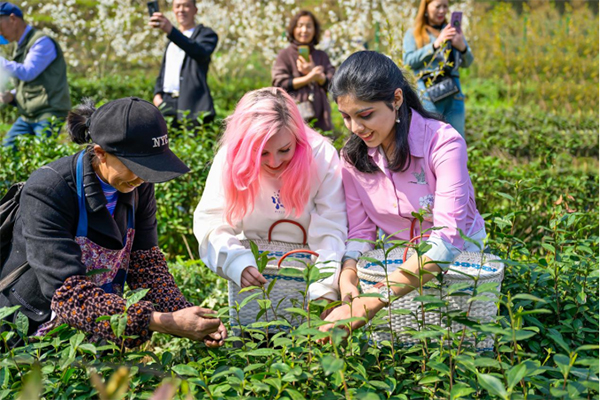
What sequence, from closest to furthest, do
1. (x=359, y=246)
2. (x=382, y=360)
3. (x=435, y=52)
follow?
(x=382, y=360) → (x=359, y=246) → (x=435, y=52)

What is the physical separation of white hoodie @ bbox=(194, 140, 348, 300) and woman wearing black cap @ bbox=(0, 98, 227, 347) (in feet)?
1.61

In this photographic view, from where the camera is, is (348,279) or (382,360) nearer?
(382,360)

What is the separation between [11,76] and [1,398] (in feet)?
13.4

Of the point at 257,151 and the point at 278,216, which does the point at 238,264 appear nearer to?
the point at 278,216

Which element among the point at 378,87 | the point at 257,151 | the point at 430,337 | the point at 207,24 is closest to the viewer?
the point at 430,337

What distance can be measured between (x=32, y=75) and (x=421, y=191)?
363cm

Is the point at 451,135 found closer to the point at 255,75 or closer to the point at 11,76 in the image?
the point at 11,76

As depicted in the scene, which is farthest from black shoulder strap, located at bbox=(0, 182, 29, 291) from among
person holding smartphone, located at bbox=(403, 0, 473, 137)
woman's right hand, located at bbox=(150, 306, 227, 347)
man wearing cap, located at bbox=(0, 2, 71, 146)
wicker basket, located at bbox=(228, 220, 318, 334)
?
person holding smartphone, located at bbox=(403, 0, 473, 137)

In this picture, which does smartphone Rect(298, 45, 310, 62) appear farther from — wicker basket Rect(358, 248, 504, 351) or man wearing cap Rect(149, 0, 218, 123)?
wicker basket Rect(358, 248, 504, 351)

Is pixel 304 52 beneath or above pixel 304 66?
above

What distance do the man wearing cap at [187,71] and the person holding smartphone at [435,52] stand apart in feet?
5.25

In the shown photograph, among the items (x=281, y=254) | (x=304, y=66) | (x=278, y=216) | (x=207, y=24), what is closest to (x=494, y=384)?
(x=281, y=254)

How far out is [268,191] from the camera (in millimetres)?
2650

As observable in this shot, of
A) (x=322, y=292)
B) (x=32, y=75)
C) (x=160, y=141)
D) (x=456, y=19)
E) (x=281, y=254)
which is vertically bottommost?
(x=322, y=292)
